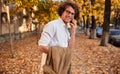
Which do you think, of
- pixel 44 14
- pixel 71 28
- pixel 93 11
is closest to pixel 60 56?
pixel 71 28

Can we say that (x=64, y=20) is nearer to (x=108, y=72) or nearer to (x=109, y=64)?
(x=108, y=72)

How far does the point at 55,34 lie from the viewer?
4055 millimetres

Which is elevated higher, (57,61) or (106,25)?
(57,61)

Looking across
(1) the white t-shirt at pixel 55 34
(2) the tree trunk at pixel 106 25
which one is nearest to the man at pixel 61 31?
(1) the white t-shirt at pixel 55 34

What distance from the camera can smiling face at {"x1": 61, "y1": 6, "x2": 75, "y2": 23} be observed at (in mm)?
4135

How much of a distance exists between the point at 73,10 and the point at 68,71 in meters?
0.82

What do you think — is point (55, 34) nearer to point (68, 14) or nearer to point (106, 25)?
point (68, 14)

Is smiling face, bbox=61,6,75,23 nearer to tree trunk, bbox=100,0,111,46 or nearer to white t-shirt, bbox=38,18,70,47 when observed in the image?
white t-shirt, bbox=38,18,70,47

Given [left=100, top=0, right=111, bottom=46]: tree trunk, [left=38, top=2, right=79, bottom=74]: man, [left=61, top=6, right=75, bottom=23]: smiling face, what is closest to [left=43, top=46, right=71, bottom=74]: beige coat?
[left=38, top=2, right=79, bottom=74]: man

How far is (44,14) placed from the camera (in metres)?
23.5

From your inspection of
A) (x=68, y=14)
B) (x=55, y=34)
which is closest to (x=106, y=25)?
(x=68, y=14)

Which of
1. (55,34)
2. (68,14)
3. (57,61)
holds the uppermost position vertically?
(68,14)

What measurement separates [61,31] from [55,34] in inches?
3.8

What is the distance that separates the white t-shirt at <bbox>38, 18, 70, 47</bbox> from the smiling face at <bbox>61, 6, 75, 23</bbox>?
0.19ft
